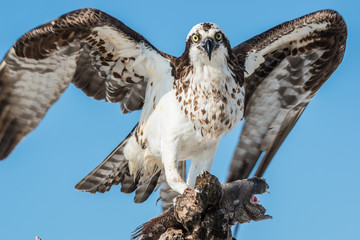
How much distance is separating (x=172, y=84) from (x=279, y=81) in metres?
2.21

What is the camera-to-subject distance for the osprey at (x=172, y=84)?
28.0 feet

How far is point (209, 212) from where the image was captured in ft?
24.0

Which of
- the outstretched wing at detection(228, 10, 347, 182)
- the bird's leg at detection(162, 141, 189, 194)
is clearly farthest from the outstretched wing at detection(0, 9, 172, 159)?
the outstretched wing at detection(228, 10, 347, 182)

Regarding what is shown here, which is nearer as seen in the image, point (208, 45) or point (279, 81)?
point (208, 45)

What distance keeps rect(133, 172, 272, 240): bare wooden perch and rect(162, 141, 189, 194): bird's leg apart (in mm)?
781

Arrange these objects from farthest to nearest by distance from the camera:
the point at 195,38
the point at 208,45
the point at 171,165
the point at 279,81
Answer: the point at 279,81 → the point at 171,165 → the point at 195,38 → the point at 208,45

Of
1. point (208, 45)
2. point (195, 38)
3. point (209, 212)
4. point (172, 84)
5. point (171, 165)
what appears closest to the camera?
point (209, 212)

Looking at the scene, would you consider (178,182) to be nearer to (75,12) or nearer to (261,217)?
(261,217)

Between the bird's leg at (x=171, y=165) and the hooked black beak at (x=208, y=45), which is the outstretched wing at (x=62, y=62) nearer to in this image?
the hooked black beak at (x=208, y=45)

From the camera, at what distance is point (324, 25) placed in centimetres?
952

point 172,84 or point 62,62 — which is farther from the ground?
point 172,84

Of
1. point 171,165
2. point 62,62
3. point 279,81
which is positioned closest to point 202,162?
point 171,165

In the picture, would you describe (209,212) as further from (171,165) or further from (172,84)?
(172,84)

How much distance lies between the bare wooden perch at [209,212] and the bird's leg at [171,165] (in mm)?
781
